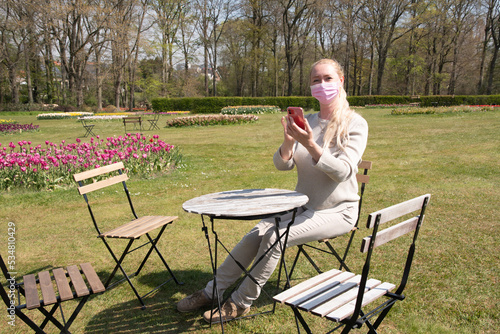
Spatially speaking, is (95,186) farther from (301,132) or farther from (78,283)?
(301,132)

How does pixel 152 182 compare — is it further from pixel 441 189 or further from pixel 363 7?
pixel 363 7

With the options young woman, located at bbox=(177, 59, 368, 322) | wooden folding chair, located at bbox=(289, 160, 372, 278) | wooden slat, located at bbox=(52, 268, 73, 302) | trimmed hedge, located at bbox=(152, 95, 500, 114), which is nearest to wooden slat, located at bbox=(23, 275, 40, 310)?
wooden slat, located at bbox=(52, 268, 73, 302)

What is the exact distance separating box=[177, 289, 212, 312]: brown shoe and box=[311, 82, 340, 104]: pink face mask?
1.77 meters

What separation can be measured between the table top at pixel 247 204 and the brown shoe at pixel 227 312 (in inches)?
29.1

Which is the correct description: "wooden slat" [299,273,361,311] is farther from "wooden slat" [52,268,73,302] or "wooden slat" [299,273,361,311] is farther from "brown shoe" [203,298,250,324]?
"wooden slat" [52,268,73,302]

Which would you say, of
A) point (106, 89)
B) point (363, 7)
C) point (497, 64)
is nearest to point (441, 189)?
point (363, 7)

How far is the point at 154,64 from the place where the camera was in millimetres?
45969

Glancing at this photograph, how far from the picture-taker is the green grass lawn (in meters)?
2.83

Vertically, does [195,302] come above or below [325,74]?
below

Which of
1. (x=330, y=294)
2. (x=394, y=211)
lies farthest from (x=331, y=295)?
(x=394, y=211)

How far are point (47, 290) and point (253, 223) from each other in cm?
307

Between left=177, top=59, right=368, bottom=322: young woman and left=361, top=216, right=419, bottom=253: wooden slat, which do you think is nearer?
left=361, top=216, right=419, bottom=253: wooden slat

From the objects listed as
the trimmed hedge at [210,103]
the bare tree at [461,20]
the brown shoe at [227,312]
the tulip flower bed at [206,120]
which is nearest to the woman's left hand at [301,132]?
the brown shoe at [227,312]

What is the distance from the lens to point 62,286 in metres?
2.33
